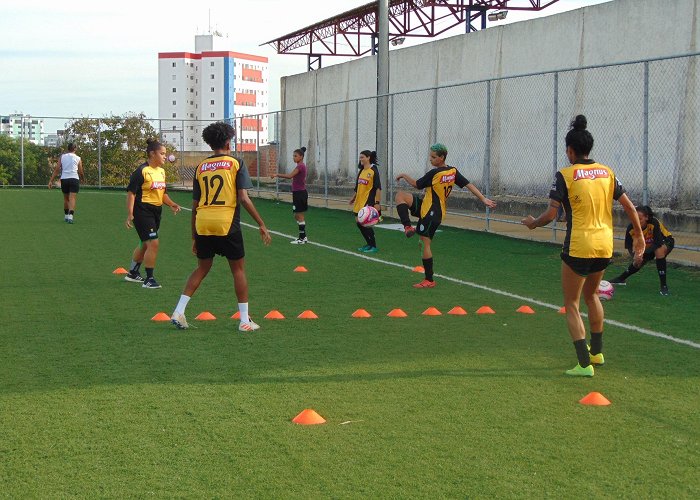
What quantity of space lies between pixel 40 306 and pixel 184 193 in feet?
94.9

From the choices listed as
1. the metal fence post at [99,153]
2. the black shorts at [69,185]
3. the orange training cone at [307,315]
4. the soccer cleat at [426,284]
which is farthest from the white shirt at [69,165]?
the metal fence post at [99,153]

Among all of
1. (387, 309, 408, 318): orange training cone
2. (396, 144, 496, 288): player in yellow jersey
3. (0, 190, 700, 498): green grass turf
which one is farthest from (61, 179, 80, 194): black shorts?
(387, 309, 408, 318): orange training cone

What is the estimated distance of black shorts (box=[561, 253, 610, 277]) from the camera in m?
7.44

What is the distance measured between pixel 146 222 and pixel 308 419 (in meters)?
7.13

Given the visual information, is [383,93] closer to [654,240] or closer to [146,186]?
[146,186]

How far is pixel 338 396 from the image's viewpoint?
22.3 ft

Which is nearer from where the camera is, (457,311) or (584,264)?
(584,264)

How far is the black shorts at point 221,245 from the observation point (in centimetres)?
922

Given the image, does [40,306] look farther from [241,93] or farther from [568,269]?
[241,93]

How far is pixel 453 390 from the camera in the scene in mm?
6988

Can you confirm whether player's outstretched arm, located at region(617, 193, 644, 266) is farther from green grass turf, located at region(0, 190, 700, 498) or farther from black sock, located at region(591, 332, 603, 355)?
green grass turf, located at region(0, 190, 700, 498)

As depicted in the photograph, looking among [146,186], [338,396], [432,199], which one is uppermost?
[146,186]

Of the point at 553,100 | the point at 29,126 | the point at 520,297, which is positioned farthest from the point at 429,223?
the point at 29,126

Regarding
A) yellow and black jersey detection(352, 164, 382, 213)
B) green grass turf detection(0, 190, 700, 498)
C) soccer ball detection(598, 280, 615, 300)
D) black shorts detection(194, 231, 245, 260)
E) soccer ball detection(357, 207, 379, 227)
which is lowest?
green grass turf detection(0, 190, 700, 498)
